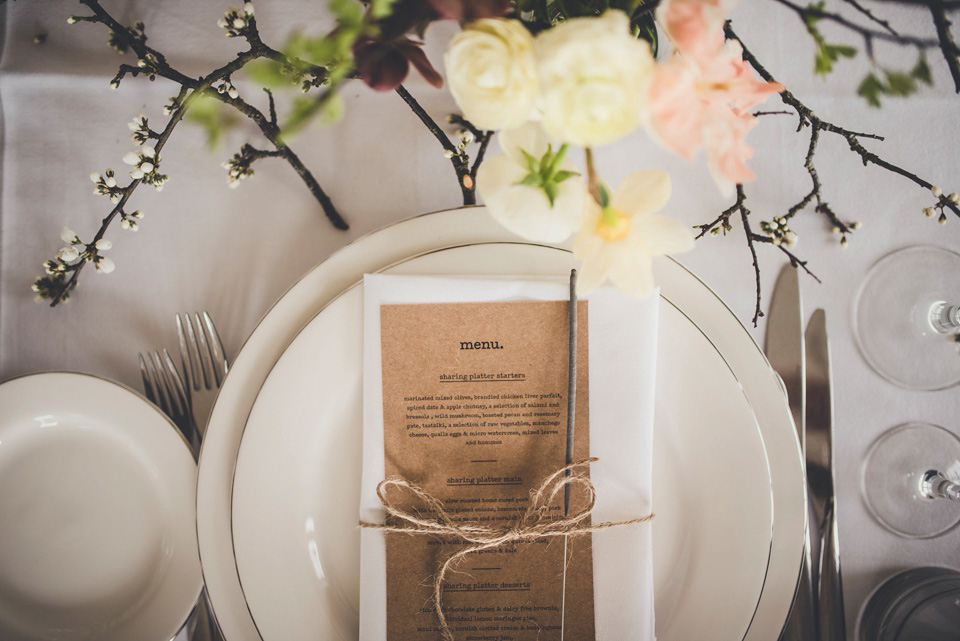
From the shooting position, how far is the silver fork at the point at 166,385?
28.0 inches

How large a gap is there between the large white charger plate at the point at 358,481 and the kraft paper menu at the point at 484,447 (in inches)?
2.1

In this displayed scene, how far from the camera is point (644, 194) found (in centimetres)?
41

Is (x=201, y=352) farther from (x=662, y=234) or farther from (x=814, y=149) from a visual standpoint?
(x=814, y=149)

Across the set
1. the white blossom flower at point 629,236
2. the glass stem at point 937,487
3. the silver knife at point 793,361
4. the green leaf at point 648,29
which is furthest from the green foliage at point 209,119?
the glass stem at point 937,487

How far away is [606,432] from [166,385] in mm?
567

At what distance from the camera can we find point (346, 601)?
25.7 inches

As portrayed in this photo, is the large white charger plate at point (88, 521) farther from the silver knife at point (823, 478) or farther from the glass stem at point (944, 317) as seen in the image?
the glass stem at point (944, 317)

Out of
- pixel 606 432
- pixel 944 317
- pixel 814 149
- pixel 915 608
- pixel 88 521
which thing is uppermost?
pixel 814 149

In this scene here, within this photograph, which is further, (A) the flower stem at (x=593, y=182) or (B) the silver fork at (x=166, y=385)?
(B) the silver fork at (x=166, y=385)

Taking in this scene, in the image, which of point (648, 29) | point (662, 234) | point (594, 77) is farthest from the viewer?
point (648, 29)

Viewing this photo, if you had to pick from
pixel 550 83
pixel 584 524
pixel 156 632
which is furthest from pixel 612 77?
pixel 156 632

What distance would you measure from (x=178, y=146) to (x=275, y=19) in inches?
8.6

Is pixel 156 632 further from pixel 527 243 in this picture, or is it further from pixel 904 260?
pixel 904 260

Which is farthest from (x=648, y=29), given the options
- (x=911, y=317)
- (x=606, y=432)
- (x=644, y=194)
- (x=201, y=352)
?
(x=201, y=352)
